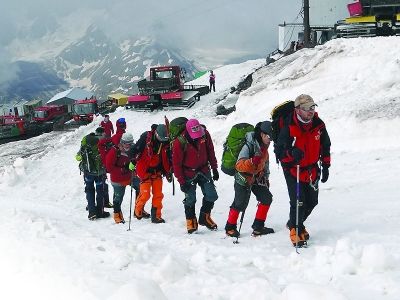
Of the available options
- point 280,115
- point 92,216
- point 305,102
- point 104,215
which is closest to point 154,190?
point 104,215

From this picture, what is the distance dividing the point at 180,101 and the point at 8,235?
23784mm

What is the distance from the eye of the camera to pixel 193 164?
7129 mm

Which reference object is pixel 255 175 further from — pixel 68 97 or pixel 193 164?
pixel 68 97

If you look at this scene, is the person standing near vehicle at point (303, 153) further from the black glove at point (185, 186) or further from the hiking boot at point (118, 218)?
the hiking boot at point (118, 218)

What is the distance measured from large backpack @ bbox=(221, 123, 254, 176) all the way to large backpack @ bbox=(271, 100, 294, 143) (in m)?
0.74

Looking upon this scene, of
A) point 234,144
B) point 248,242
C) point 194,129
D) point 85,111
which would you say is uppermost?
point 194,129

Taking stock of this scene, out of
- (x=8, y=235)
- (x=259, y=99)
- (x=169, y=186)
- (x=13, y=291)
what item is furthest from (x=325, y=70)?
(x=13, y=291)

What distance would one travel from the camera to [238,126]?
20.9 ft

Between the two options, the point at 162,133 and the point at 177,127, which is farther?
the point at 162,133

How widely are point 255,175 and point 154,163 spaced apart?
2.46 meters

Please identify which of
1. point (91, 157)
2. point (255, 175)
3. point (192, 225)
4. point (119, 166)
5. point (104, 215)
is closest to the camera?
point (255, 175)

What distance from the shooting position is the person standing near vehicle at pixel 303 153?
5301 mm

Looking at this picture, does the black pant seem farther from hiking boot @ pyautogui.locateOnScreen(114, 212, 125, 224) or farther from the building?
the building

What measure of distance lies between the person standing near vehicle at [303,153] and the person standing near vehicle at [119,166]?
3708 millimetres
